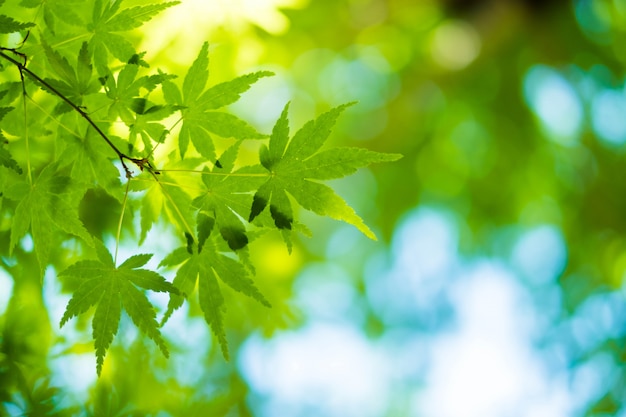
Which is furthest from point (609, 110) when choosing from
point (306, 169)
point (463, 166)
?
point (306, 169)

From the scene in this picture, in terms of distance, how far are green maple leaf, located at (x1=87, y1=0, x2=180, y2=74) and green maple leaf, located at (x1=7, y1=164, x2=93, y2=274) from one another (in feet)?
0.88

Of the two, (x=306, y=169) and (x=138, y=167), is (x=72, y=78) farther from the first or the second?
(x=306, y=169)

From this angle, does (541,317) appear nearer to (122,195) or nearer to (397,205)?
(397,205)

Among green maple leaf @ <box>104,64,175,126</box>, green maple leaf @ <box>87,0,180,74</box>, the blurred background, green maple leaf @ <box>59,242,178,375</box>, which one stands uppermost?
the blurred background

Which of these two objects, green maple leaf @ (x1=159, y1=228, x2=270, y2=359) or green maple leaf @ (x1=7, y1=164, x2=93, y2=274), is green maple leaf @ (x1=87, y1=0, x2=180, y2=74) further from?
green maple leaf @ (x1=159, y1=228, x2=270, y2=359)

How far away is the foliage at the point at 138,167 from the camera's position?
1223 millimetres

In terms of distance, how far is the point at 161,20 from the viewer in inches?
136

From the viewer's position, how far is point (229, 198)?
1283 mm

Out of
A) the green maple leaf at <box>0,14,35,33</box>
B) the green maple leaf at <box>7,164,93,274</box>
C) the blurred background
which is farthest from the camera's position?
the blurred background

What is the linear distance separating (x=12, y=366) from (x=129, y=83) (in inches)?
55.8

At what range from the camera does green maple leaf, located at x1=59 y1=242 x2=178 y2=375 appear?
1.25 metres

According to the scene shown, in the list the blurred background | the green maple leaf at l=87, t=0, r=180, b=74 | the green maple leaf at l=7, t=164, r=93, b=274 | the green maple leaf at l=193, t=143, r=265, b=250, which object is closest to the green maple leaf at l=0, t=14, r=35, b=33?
the green maple leaf at l=87, t=0, r=180, b=74

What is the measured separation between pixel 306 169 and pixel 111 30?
1.78ft

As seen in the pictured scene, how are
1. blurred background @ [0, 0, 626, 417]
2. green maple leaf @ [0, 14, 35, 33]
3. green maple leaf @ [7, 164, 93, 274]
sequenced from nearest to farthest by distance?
green maple leaf @ [0, 14, 35, 33] < green maple leaf @ [7, 164, 93, 274] < blurred background @ [0, 0, 626, 417]
